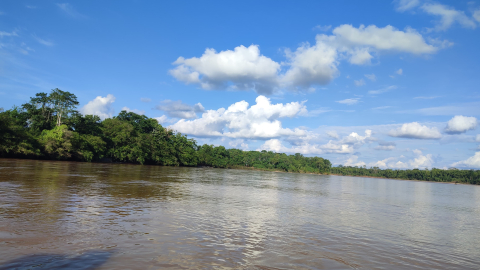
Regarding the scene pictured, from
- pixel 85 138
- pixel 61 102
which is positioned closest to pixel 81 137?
pixel 85 138

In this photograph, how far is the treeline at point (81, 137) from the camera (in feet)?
182

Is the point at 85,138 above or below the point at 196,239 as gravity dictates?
above

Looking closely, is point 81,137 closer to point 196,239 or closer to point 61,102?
point 61,102

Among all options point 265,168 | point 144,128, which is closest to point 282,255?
point 144,128

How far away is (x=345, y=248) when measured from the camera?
27.9ft

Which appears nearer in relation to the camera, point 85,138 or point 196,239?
point 196,239

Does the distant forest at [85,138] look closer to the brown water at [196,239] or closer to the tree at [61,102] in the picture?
the tree at [61,102]

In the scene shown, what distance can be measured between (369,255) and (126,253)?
6.73m

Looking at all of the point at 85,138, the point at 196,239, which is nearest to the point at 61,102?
the point at 85,138

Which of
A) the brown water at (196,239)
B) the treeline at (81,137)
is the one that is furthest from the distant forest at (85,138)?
the brown water at (196,239)

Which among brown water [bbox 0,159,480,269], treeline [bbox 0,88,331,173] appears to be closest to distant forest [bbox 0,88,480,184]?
treeline [bbox 0,88,331,173]

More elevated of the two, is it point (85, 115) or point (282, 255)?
point (85, 115)

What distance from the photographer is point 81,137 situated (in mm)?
69000

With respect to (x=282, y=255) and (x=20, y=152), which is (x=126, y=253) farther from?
(x=20, y=152)
